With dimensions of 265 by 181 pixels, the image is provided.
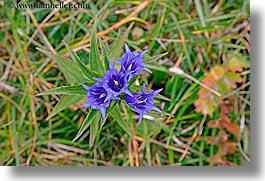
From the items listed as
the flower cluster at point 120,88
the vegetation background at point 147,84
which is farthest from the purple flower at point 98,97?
the vegetation background at point 147,84

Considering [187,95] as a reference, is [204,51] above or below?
above

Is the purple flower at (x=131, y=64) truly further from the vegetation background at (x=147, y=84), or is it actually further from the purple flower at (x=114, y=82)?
the vegetation background at (x=147, y=84)

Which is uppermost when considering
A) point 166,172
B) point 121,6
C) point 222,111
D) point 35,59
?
point 121,6

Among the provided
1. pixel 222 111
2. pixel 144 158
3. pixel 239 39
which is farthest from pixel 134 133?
pixel 239 39

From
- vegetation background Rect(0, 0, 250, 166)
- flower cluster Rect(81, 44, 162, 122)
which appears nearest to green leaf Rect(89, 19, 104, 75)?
flower cluster Rect(81, 44, 162, 122)

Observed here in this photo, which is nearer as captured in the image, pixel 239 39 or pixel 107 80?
pixel 107 80

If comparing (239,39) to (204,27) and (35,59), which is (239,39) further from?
(35,59)

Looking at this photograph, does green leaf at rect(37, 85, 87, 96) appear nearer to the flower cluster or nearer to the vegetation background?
the flower cluster

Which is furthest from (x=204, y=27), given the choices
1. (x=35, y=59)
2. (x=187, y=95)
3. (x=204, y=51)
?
(x=35, y=59)
